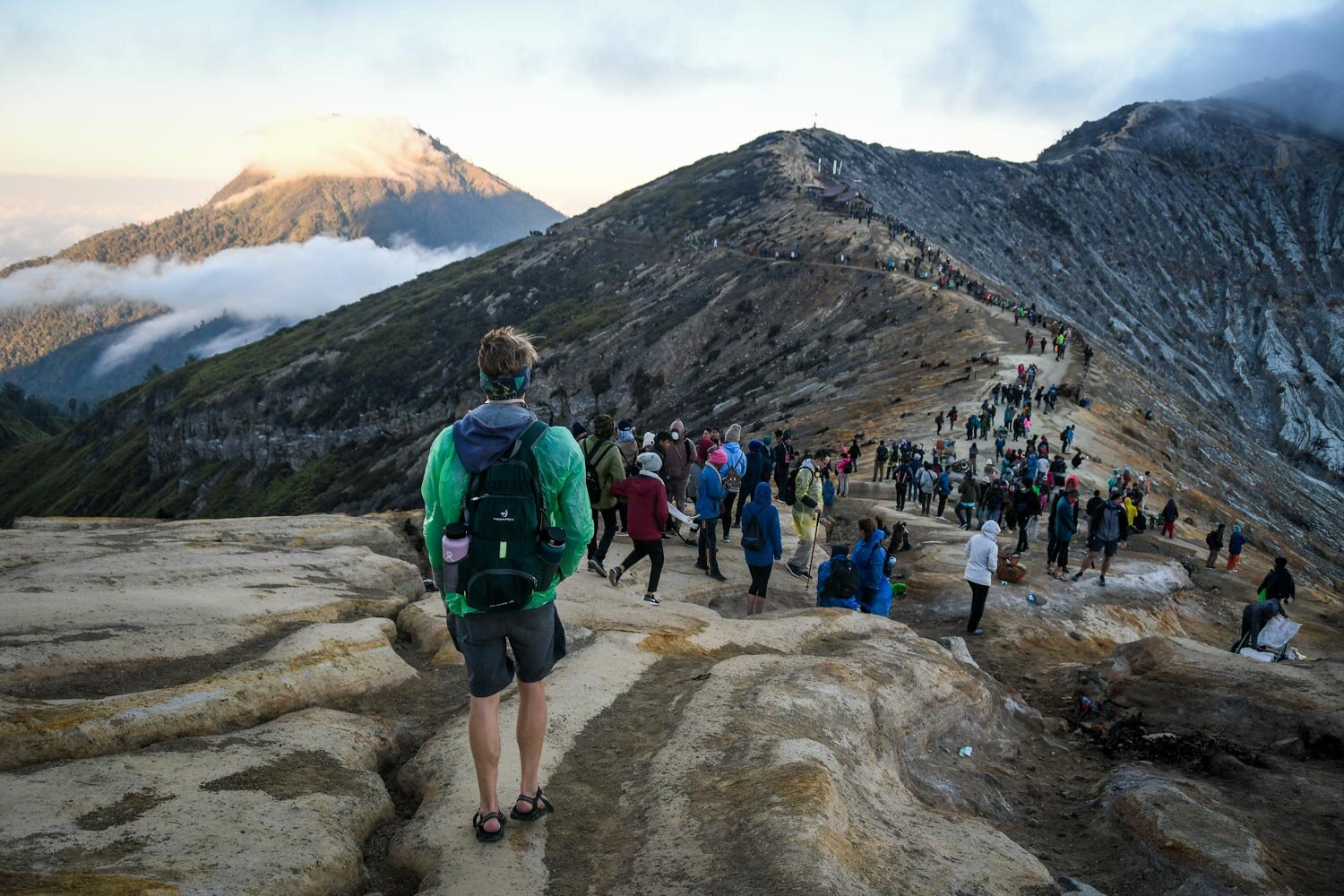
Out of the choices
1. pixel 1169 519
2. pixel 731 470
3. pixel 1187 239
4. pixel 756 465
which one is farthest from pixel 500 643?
pixel 1187 239

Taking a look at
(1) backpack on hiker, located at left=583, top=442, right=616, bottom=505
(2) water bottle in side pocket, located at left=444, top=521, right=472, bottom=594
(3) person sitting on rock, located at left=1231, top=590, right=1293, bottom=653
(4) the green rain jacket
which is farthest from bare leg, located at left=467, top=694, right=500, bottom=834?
(3) person sitting on rock, located at left=1231, top=590, right=1293, bottom=653

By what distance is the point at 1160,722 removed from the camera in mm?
11109

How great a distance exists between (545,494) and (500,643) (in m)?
1.01

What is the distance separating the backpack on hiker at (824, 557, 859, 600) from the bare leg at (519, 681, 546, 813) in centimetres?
844

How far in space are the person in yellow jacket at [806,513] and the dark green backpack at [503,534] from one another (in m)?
11.5

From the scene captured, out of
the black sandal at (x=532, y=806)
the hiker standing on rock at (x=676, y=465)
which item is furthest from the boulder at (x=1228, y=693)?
the black sandal at (x=532, y=806)

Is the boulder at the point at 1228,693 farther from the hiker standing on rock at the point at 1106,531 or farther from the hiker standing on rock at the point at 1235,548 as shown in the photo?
the hiker standing on rock at the point at 1235,548

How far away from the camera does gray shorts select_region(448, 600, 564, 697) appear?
548cm

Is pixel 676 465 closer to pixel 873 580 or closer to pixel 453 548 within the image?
pixel 873 580

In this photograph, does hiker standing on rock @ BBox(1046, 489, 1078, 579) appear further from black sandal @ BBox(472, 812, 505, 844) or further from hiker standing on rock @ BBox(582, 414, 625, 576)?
black sandal @ BBox(472, 812, 505, 844)

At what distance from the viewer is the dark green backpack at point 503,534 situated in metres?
5.29

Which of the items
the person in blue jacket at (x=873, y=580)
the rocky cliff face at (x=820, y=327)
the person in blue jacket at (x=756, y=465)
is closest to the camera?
the person in blue jacket at (x=873, y=580)

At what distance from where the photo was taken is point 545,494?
216 inches

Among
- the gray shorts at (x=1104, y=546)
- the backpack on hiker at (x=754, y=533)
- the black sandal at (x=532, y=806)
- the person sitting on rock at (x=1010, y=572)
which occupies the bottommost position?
the person sitting on rock at (x=1010, y=572)
